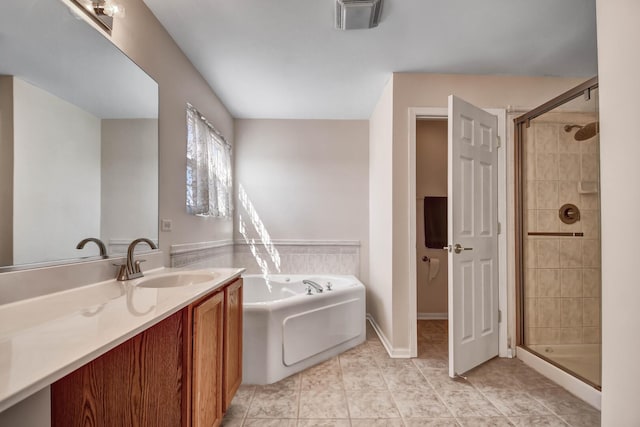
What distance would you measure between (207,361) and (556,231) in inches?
113

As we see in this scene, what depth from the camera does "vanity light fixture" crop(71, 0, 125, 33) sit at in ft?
4.76

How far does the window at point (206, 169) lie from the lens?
2.60m

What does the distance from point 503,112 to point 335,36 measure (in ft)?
5.24

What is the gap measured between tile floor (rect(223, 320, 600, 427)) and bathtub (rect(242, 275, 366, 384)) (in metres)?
0.10

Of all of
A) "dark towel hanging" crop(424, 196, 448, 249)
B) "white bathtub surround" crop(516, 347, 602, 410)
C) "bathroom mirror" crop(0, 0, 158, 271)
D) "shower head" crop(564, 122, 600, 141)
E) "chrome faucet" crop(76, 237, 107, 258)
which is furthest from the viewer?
"dark towel hanging" crop(424, 196, 448, 249)

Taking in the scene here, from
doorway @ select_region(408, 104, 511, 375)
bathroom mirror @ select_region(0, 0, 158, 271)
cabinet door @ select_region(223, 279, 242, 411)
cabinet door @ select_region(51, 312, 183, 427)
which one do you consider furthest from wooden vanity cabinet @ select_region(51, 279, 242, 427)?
doorway @ select_region(408, 104, 511, 375)

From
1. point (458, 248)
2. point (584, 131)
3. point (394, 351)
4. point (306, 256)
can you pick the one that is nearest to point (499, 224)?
point (458, 248)

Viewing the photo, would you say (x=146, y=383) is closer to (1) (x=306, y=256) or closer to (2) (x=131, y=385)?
(2) (x=131, y=385)

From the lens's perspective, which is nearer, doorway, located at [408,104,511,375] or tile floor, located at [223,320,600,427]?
tile floor, located at [223,320,600,427]

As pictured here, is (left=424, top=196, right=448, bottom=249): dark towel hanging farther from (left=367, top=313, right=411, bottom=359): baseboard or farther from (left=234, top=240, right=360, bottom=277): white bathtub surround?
(left=367, top=313, right=411, bottom=359): baseboard

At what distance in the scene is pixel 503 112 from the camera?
9.19 ft

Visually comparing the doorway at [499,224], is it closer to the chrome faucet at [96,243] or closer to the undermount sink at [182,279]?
the undermount sink at [182,279]

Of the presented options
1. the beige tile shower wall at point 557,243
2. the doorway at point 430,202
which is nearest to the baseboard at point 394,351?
the beige tile shower wall at point 557,243

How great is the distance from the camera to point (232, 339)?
1.83m
